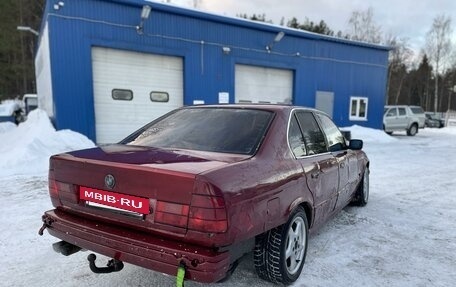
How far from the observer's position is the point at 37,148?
29.7ft

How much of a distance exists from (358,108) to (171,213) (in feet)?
65.9

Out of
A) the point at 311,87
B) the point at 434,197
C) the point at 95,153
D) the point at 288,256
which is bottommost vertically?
the point at 434,197

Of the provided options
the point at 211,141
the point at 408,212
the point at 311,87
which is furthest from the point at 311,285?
the point at 311,87

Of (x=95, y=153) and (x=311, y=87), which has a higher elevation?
(x=311, y=87)

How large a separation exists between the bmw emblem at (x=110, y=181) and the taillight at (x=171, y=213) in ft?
1.28

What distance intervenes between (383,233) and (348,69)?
55.1 feet

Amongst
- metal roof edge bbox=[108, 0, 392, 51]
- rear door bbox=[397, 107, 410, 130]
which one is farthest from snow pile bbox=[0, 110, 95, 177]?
rear door bbox=[397, 107, 410, 130]

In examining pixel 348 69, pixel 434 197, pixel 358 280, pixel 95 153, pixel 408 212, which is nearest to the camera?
pixel 95 153

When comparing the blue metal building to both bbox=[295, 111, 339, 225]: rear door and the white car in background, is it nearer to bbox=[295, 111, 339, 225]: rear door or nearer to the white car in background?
the white car in background

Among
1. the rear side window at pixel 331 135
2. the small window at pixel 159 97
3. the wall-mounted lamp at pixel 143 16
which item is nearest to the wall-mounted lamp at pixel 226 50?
the small window at pixel 159 97

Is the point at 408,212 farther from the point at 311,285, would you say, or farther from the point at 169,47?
the point at 169,47

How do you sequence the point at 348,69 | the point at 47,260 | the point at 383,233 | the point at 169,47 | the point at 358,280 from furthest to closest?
1. the point at 348,69
2. the point at 169,47
3. the point at 383,233
4. the point at 47,260
5. the point at 358,280

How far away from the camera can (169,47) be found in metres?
13.2

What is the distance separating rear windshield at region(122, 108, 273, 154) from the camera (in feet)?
9.44
